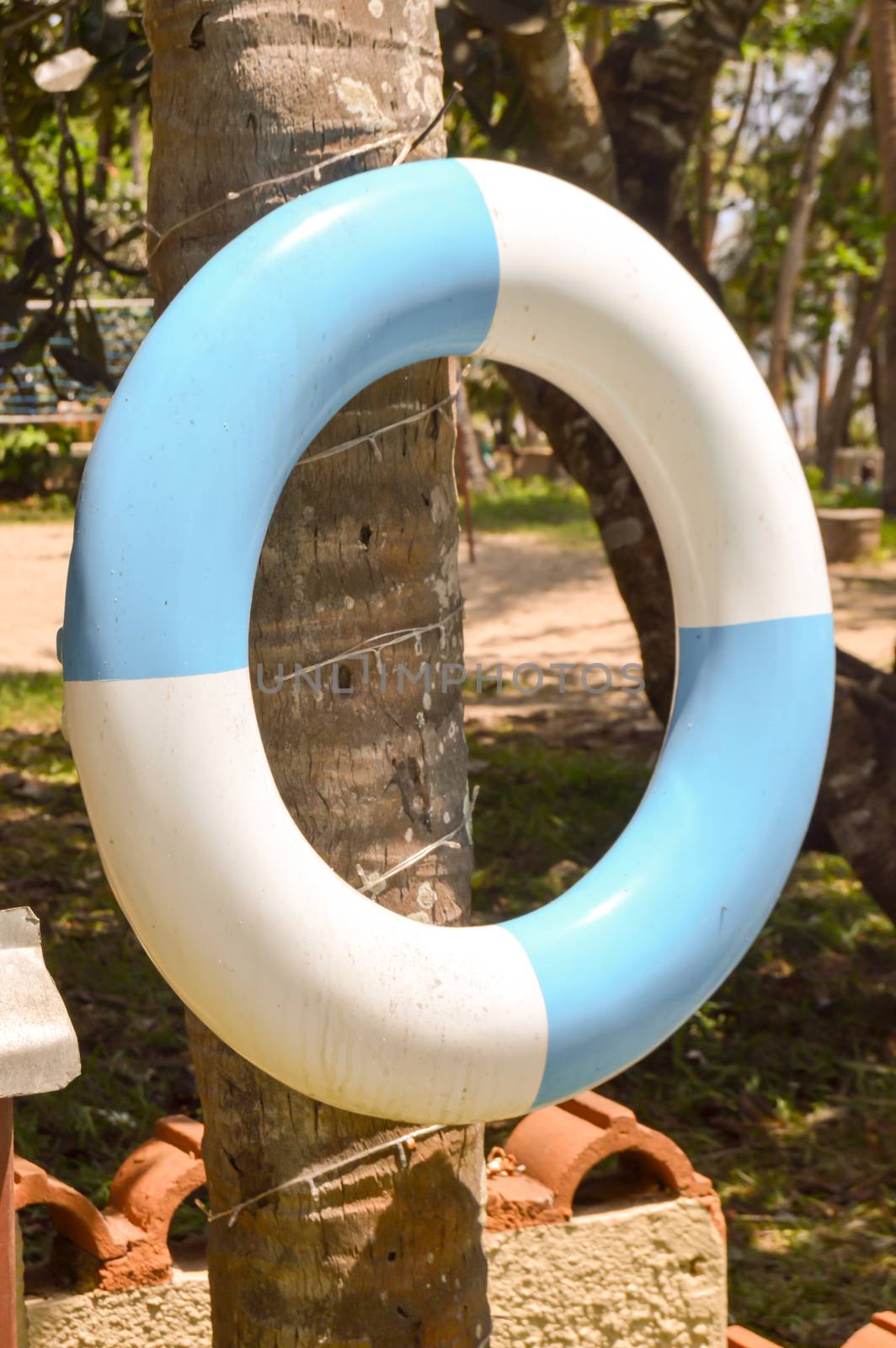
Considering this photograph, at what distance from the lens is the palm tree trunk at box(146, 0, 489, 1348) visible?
1.42 metres

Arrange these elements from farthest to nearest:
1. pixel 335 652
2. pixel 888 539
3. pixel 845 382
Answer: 1. pixel 845 382
2. pixel 888 539
3. pixel 335 652

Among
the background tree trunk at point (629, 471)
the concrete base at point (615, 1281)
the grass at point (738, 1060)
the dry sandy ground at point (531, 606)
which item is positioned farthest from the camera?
the dry sandy ground at point (531, 606)

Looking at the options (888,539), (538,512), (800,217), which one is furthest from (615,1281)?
(538,512)

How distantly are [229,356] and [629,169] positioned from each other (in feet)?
8.24

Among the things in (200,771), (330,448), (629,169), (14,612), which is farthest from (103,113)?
(14,612)

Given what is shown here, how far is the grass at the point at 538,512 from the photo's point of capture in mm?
10336

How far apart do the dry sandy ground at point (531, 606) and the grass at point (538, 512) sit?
41 centimetres

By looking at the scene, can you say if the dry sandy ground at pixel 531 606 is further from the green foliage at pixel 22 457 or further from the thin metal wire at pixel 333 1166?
the thin metal wire at pixel 333 1166

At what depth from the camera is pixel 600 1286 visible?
2.20 meters

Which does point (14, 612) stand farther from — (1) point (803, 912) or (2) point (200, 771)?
(2) point (200, 771)

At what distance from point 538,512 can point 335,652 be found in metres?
10.3

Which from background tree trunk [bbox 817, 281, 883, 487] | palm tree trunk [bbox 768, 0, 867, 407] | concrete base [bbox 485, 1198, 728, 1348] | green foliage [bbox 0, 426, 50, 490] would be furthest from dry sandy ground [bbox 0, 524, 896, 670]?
background tree trunk [bbox 817, 281, 883, 487]

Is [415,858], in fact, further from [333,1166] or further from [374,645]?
[333,1166]

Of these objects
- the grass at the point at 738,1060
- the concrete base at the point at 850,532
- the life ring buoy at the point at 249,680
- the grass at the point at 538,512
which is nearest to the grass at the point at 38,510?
the grass at the point at 538,512
